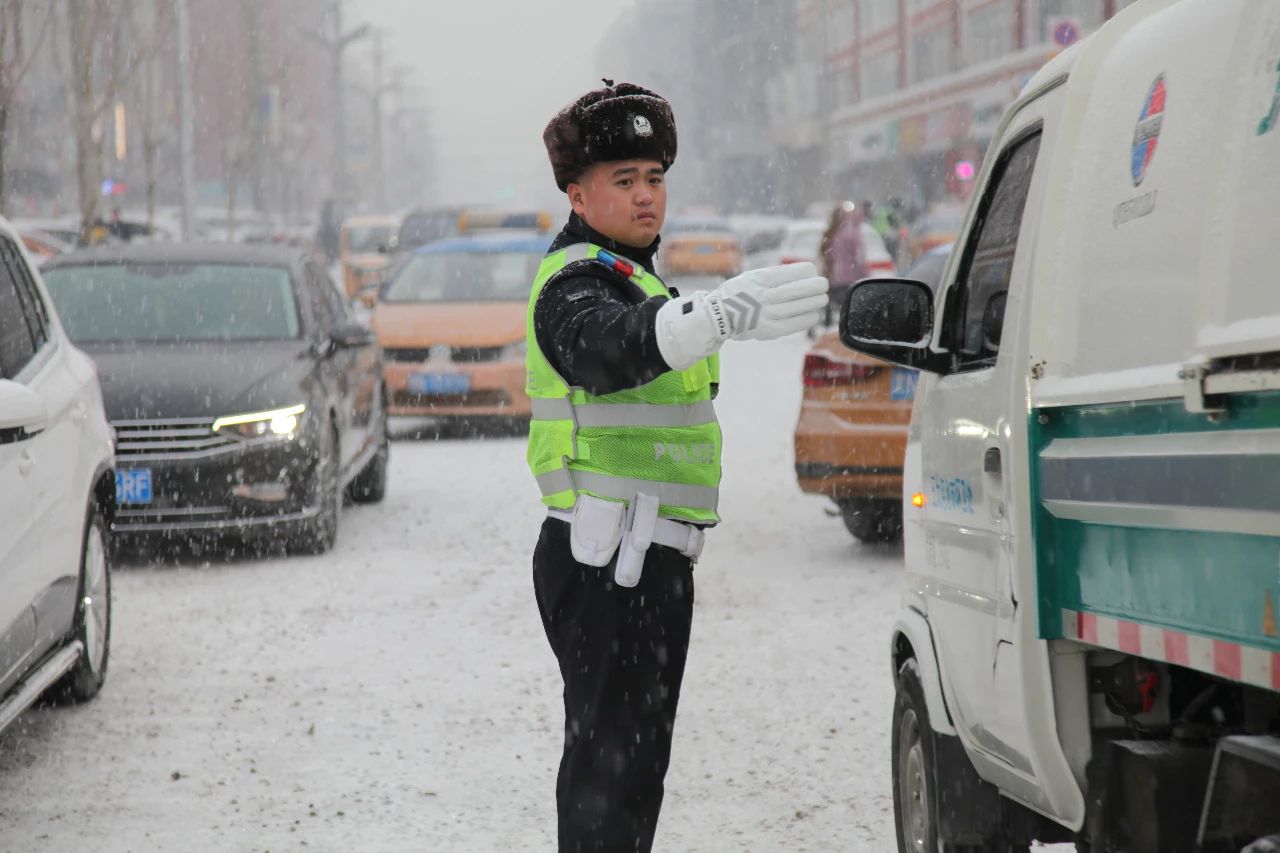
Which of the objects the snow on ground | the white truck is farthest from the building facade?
the white truck

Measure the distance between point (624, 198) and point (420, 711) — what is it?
10.9 ft

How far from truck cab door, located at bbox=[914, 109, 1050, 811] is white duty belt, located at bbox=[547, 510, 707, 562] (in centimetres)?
56

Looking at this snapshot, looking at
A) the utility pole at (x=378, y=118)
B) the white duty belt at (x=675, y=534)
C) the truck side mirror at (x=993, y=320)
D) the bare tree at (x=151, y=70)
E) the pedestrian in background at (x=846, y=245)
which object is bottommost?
the white duty belt at (x=675, y=534)

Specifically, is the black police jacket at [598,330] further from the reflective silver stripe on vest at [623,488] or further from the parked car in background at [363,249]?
the parked car in background at [363,249]

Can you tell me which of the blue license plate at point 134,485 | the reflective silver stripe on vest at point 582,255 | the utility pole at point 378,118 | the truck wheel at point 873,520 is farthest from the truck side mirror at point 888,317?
the utility pole at point 378,118

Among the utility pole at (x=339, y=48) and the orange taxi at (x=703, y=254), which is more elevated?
the utility pole at (x=339, y=48)

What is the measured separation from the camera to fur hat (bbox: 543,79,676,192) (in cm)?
356

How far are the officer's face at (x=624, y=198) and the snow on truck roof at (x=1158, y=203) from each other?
0.71m

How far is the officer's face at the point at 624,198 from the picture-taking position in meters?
3.60

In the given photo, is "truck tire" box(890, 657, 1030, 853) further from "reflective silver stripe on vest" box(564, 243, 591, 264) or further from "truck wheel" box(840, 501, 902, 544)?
"truck wheel" box(840, 501, 902, 544)

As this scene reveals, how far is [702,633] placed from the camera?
25.7ft

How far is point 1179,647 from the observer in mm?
2834

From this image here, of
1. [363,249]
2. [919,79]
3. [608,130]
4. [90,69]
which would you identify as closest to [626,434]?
[608,130]

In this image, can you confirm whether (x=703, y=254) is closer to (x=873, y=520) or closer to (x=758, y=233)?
(x=758, y=233)
